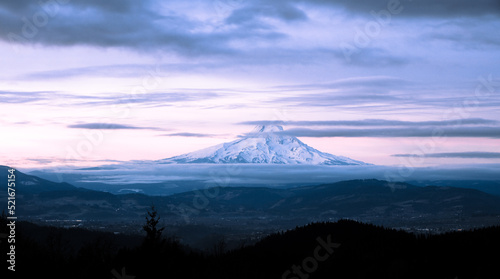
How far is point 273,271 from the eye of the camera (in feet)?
492

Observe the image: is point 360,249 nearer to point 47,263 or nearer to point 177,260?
point 177,260

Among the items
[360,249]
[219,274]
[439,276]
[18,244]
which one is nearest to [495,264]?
[439,276]

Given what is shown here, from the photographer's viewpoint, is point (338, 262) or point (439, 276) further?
point (338, 262)

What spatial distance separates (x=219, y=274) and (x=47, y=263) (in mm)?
35111

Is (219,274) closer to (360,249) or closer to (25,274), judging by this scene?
(25,274)

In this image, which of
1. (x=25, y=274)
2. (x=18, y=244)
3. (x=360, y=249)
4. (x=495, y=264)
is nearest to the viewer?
(x=495, y=264)

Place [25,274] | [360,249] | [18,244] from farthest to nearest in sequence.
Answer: [360,249]
[18,244]
[25,274]

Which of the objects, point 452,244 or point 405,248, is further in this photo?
point 405,248

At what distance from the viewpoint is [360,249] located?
6841 inches

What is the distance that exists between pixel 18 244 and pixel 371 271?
80.5 m

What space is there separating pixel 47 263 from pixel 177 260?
1049 inches

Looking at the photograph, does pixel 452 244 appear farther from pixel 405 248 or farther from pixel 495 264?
pixel 495 264

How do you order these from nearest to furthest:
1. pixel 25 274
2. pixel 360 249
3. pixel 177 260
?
1. pixel 25 274
2. pixel 177 260
3. pixel 360 249

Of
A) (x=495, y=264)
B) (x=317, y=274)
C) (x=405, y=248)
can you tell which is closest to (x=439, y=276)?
(x=495, y=264)
